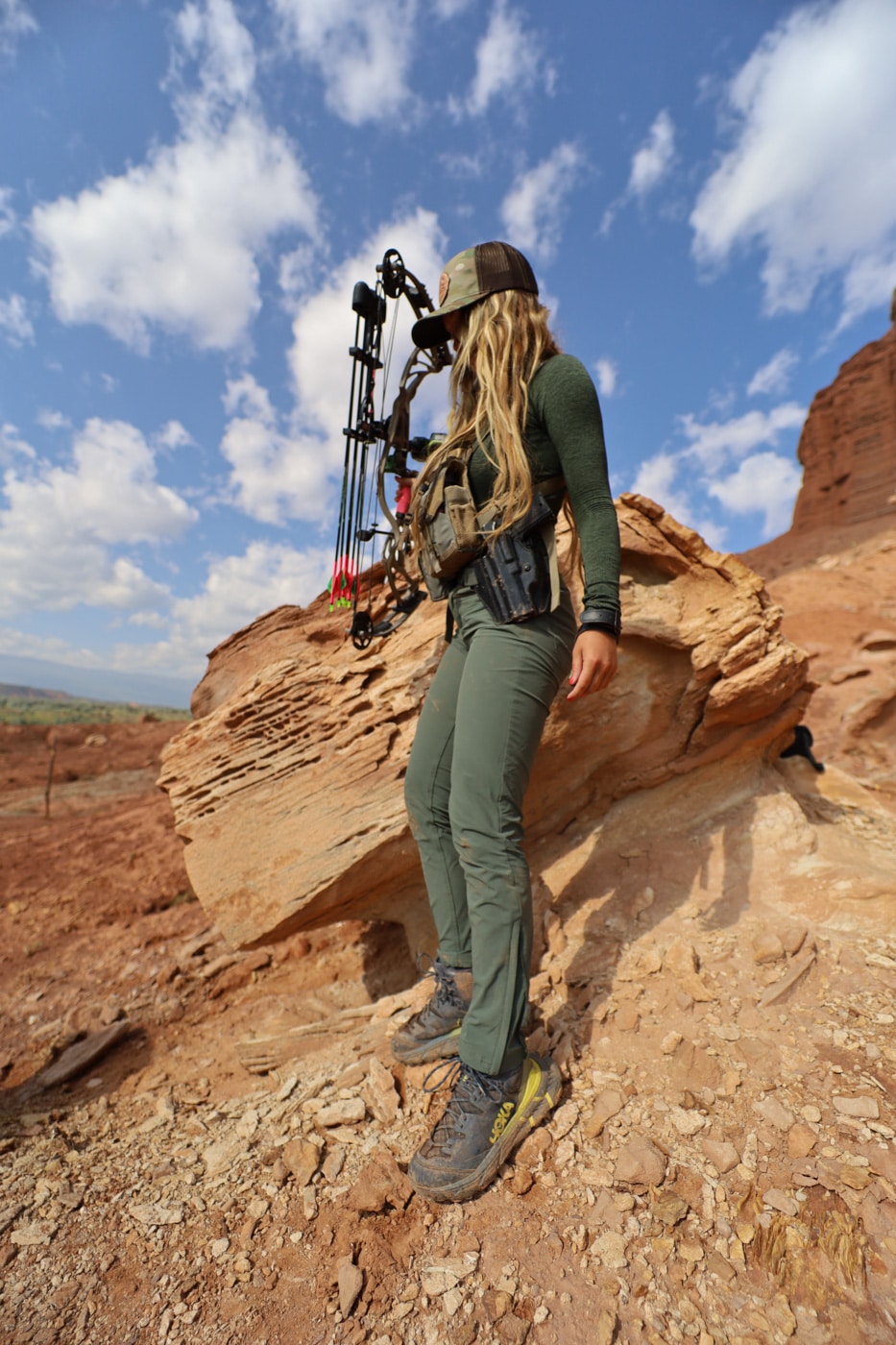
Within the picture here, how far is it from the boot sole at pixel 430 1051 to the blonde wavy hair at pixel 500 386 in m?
2.01

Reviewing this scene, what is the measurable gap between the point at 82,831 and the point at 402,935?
7999mm

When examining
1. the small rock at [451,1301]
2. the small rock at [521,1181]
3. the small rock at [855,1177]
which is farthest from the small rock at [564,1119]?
the small rock at [855,1177]

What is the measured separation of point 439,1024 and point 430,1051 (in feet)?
0.33

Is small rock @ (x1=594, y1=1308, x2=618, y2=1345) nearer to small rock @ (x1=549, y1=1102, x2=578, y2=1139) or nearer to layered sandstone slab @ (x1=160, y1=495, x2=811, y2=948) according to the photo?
small rock @ (x1=549, y1=1102, x2=578, y2=1139)

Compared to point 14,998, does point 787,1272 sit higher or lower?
higher

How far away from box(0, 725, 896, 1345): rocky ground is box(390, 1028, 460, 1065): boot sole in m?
0.06

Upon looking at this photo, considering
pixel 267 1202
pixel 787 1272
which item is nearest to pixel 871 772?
pixel 787 1272

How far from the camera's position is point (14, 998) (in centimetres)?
450

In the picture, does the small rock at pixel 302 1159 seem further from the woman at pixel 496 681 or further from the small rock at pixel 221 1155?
the woman at pixel 496 681

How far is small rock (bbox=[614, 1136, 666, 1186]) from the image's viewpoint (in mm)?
1767

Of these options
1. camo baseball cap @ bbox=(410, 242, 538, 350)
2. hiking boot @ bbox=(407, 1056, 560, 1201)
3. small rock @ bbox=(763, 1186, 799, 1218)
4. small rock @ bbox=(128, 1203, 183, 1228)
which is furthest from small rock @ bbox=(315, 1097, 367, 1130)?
camo baseball cap @ bbox=(410, 242, 538, 350)

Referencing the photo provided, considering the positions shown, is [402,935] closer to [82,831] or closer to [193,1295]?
[193,1295]

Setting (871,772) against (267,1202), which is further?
(871,772)

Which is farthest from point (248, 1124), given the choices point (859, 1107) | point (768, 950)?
point (768, 950)
